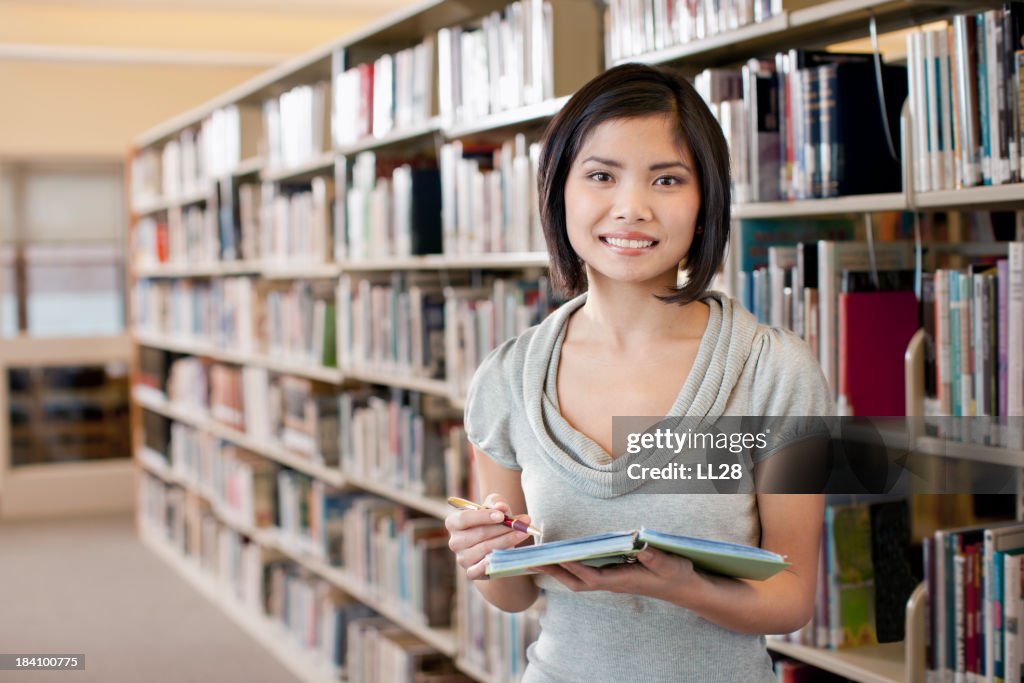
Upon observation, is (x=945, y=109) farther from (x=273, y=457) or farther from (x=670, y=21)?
(x=273, y=457)

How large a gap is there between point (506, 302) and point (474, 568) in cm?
159

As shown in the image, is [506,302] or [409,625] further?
[409,625]

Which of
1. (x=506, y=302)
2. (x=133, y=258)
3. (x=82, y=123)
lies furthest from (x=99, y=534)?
(x=506, y=302)

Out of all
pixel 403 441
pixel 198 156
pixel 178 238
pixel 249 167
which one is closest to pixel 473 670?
pixel 403 441

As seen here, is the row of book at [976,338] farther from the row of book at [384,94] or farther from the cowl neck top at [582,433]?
the row of book at [384,94]

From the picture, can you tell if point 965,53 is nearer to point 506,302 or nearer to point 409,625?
point 506,302

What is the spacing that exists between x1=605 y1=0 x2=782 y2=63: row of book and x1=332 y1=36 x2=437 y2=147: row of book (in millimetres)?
802

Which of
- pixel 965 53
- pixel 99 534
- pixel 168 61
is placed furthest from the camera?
pixel 168 61

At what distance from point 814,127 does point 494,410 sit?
2.86 ft

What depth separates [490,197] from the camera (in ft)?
9.45

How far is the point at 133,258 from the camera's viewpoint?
21.6ft

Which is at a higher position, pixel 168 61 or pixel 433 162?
pixel 168 61

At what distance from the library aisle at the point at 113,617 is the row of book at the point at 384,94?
1.93 meters

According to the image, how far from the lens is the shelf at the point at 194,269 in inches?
190
